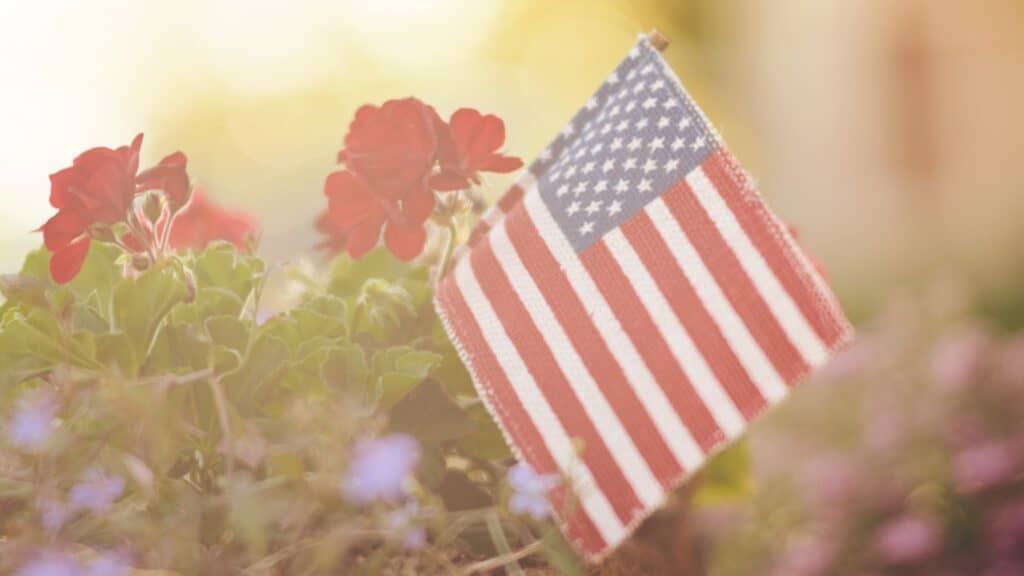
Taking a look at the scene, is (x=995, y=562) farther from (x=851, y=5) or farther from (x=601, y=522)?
(x=851, y=5)

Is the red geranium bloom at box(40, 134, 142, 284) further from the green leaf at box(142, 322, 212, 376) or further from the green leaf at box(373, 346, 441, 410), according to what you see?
the green leaf at box(373, 346, 441, 410)

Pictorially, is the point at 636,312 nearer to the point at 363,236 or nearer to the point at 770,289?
the point at 770,289

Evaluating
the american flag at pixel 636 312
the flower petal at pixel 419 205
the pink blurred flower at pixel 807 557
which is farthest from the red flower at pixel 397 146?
the pink blurred flower at pixel 807 557

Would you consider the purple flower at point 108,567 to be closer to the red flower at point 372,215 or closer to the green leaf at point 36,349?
the green leaf at point 36,349

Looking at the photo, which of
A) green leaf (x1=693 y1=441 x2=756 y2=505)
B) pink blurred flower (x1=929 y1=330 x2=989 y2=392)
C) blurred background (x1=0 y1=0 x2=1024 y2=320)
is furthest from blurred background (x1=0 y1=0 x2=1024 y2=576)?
green leaf (x1=693 y1=441 x2=756 y2=505)

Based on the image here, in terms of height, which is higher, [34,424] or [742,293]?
[34,424]

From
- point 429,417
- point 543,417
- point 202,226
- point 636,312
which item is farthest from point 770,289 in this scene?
point 202,226
